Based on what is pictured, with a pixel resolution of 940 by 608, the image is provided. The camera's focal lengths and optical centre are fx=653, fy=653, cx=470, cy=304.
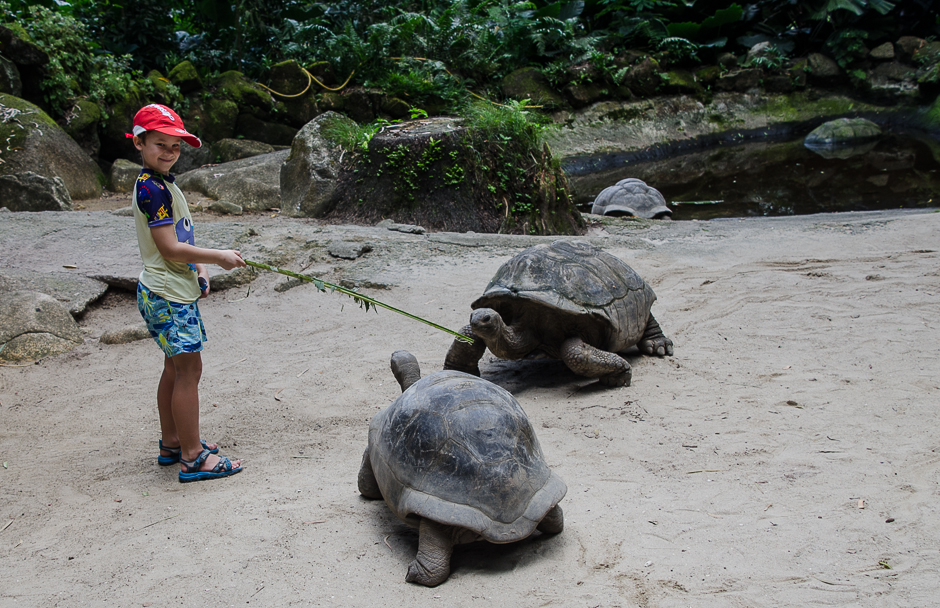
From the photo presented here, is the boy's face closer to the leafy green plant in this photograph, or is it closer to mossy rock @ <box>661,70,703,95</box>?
the leafy green plant

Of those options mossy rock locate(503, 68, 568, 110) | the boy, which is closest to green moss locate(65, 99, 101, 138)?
mossy rock locate(503, 68, 568, 110)

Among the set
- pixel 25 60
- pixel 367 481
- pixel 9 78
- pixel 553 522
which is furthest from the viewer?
pixel 25 60

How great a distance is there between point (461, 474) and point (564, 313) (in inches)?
73.9

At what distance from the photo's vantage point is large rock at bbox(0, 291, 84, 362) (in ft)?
15.3

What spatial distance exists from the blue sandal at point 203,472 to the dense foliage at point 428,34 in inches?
405

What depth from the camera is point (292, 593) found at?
85.3 inches

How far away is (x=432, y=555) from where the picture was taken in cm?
224

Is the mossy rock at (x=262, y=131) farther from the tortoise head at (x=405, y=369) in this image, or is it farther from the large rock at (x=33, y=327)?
the tortoise head at (x=405, y=369)

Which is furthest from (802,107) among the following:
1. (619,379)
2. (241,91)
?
(619,379)

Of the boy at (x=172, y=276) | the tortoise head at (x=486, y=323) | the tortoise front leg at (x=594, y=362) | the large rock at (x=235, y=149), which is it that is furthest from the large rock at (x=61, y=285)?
the large rock at (x=235, y=149)

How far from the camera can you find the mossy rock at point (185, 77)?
13398mm

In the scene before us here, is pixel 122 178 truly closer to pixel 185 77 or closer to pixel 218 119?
pixel 218 119

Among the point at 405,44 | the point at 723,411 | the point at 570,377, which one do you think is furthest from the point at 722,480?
the point at 405,44

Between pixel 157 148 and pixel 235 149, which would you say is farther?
pixel 235 149
